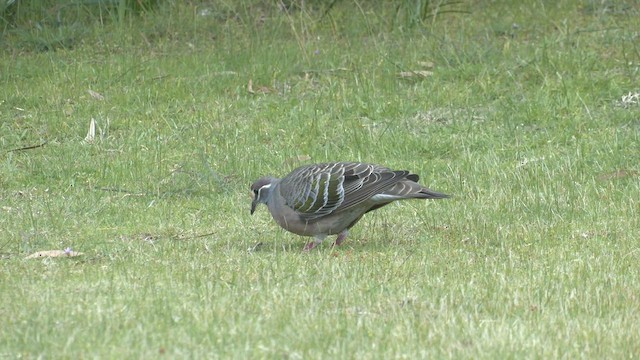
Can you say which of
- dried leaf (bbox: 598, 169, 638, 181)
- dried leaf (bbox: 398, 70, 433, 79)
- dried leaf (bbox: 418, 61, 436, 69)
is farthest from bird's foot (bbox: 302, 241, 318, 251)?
dried leaf (bbox: 418, 61, 436, 69)

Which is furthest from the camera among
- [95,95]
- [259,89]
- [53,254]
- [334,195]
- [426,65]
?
[426,65]

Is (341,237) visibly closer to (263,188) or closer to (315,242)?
(315,242)

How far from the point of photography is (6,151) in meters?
11.7

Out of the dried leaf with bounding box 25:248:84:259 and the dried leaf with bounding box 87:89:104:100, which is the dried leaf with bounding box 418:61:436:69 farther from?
the dried leaf with bounding box 25:248:84:259

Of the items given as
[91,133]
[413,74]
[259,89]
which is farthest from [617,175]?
[91,133]

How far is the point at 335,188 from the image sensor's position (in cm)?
823

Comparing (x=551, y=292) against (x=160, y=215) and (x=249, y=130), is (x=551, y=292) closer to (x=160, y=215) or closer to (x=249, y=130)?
(x=160, y=215)

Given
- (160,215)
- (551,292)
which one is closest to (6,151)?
(160,215)

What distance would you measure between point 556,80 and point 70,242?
6623mm

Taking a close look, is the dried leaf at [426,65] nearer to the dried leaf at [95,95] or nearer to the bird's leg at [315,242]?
the dried leaf at [95,95]

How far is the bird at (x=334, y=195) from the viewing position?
8.17 m

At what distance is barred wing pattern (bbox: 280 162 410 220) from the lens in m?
8.17

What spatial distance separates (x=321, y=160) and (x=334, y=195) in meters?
3.14

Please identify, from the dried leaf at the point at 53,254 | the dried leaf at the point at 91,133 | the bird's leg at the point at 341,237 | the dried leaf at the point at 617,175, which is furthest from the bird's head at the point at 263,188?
the dried leaf at the point at 91,133
